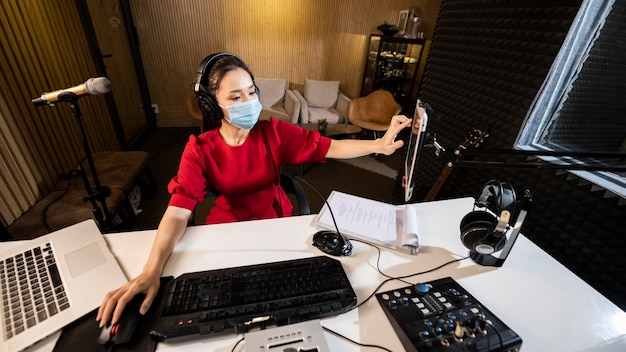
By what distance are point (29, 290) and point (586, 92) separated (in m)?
2.36

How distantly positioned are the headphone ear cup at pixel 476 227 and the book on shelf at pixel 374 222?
0.52 feet

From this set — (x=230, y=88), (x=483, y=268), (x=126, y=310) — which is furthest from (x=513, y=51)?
(x=126, y=310)

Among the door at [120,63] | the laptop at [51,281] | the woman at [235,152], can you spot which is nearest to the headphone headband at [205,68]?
the woman at [235,152]

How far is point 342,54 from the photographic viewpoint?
4328 mm

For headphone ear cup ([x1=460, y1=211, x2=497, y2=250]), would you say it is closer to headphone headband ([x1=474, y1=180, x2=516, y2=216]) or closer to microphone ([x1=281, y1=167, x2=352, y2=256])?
headphone headband ([x1=474, y1=180, x2=516, y2=216])

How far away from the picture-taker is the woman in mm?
1003

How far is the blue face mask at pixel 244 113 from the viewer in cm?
107

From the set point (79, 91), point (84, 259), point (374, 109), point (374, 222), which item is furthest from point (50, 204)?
point (374, 109)

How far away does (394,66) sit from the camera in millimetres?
4223

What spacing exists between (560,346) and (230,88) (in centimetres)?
125

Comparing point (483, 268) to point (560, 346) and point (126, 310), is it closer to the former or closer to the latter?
point (560, 346)

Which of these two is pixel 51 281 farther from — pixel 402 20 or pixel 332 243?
pixel 402 20

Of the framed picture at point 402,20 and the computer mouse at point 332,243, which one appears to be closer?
the computer mouse at point 332,243

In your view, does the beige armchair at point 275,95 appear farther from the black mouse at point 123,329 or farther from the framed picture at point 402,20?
the black mouse at point 123,329
